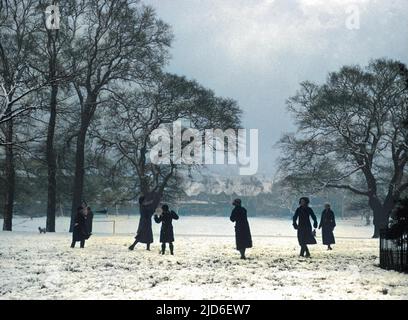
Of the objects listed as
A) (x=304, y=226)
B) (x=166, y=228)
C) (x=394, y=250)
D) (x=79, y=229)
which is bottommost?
(x=394, y=250)

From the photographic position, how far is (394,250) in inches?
527

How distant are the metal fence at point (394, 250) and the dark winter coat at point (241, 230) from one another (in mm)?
3937

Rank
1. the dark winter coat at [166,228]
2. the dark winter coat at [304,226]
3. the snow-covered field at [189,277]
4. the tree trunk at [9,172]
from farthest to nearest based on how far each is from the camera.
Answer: the tree trunk at [9,172] < the dark winter coat at [166,228] < the dark winter coat at [304,226] < the snow-covered field at [189,277]

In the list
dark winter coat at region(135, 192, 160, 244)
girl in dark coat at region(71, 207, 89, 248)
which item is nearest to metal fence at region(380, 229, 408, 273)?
dark winter coat at region(135, 192, 160, 244)

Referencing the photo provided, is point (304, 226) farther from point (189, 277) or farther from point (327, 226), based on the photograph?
point (189, 277)

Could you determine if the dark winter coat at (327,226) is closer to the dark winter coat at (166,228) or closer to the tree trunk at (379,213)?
the dark winter coat at (166,228)


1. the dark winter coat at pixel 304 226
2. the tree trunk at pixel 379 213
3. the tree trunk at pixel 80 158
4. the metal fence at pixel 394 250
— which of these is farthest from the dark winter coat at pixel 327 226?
the tree trunk at pixel 80 158

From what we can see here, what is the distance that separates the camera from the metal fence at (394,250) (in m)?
12.4

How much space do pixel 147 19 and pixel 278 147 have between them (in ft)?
40.8

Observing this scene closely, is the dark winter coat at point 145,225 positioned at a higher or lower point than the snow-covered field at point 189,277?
higher

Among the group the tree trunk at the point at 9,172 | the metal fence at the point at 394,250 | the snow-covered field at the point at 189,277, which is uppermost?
the tree trunk at the point at 9,172

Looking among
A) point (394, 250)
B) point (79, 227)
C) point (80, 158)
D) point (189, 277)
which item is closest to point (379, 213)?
point (80, 158)
